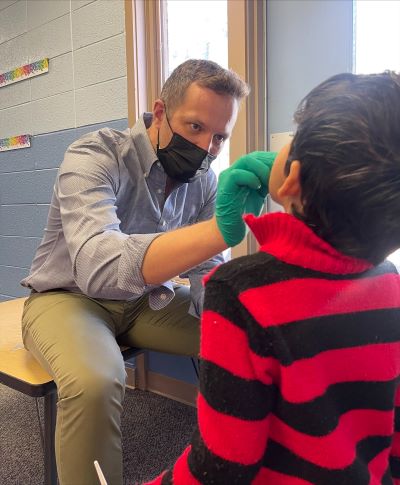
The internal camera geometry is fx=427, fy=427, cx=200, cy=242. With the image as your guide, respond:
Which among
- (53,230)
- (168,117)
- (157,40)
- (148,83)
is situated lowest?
(53,230)

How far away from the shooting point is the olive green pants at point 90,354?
0.88 meters

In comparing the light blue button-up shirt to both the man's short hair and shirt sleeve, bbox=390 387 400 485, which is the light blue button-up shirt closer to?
the man's short hair

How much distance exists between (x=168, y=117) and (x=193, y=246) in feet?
1.77

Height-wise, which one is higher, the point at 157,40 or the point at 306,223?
the point at 157,40

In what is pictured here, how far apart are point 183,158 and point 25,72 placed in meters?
1.61

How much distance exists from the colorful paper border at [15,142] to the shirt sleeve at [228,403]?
7.26ft

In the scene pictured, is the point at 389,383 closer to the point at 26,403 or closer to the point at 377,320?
the point at 377,320

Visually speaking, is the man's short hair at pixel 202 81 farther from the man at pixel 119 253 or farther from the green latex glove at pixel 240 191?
the green latex glove at pixel 240 191

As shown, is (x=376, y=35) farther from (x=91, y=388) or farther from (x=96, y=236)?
(x=91, y=388)

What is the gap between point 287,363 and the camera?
46cm

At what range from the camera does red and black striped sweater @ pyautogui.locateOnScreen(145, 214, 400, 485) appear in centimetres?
47

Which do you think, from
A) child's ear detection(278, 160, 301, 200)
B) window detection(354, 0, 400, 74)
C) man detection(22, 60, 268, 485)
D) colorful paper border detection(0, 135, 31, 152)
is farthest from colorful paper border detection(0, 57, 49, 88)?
child's ear detection(278, 160, 301, 200)

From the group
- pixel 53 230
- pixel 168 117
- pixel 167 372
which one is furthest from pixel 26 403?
pixel 168 117

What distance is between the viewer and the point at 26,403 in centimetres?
191
